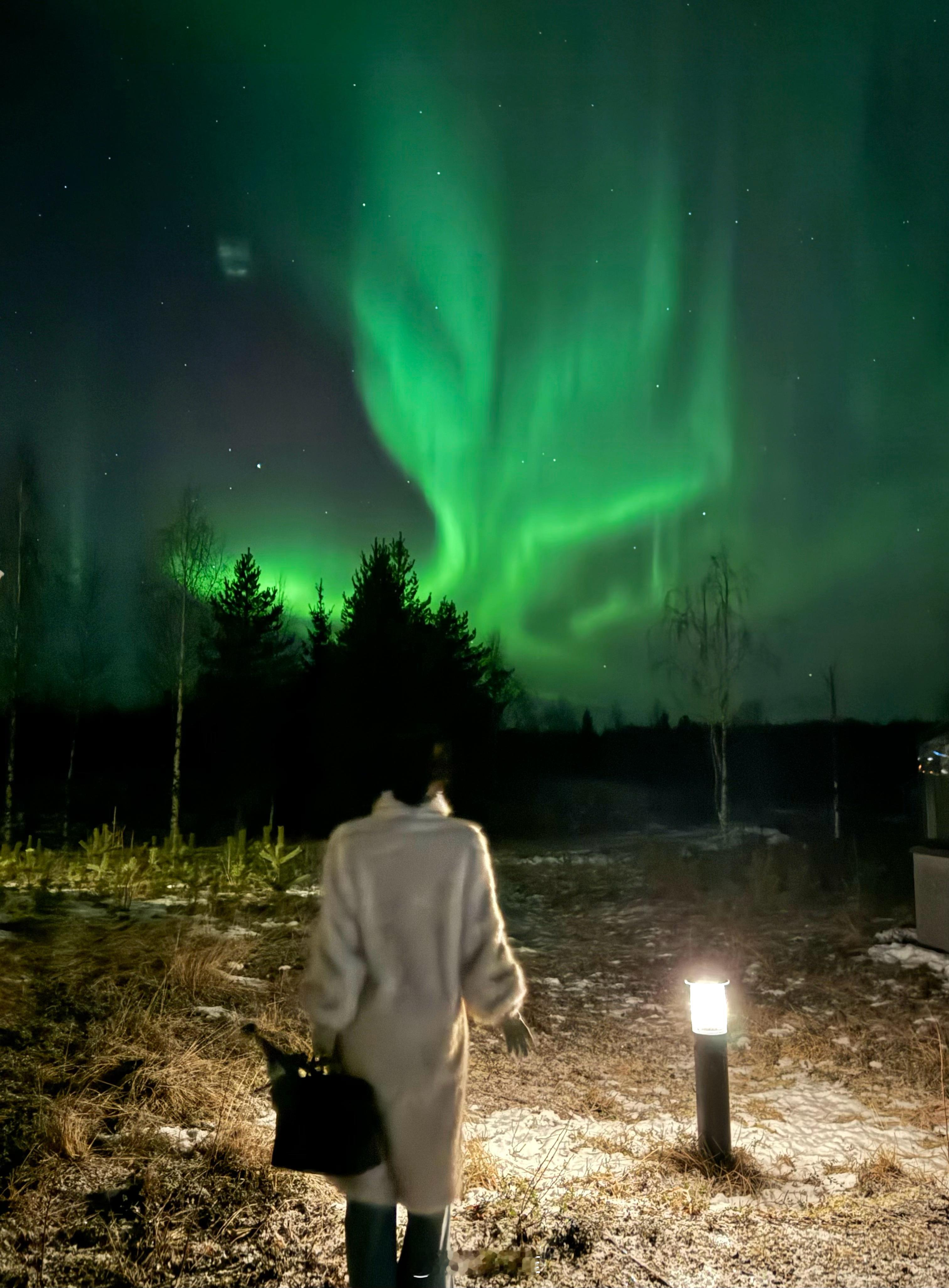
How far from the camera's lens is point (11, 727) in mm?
21266

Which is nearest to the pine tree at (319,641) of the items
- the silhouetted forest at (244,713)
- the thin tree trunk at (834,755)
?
the silhouetted forest at (244,713)

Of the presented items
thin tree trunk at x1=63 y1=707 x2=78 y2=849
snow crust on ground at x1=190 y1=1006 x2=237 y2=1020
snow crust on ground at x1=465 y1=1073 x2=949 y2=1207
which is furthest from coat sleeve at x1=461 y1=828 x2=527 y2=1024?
thin tree trunk at x1=63 y1=707 x2=78 y2=849

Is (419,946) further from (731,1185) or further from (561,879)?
(561,879)

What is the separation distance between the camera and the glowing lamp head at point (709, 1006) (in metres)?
3.96

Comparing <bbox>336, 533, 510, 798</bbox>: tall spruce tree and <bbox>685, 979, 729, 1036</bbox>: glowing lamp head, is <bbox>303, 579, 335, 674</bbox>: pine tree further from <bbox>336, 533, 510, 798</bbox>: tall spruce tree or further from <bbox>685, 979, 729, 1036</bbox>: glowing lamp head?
<bbox>685, 979, 729, 1036</bbox>: glowing lamp head

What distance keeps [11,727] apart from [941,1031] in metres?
21.1

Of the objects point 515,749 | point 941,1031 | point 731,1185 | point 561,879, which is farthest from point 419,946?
point 515,749

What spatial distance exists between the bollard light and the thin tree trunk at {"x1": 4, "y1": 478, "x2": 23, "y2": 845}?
1936 cm

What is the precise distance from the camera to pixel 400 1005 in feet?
7.22

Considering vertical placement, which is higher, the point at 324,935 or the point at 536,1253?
the point at 324,935

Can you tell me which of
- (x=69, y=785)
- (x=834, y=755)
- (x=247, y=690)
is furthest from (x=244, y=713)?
(x=834, y=755)

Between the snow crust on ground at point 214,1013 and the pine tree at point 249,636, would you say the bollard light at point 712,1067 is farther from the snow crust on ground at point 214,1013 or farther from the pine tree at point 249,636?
the pine tree at point 249,636

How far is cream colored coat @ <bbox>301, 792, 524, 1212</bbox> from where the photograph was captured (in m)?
2.19

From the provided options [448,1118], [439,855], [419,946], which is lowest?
[448,1118]
